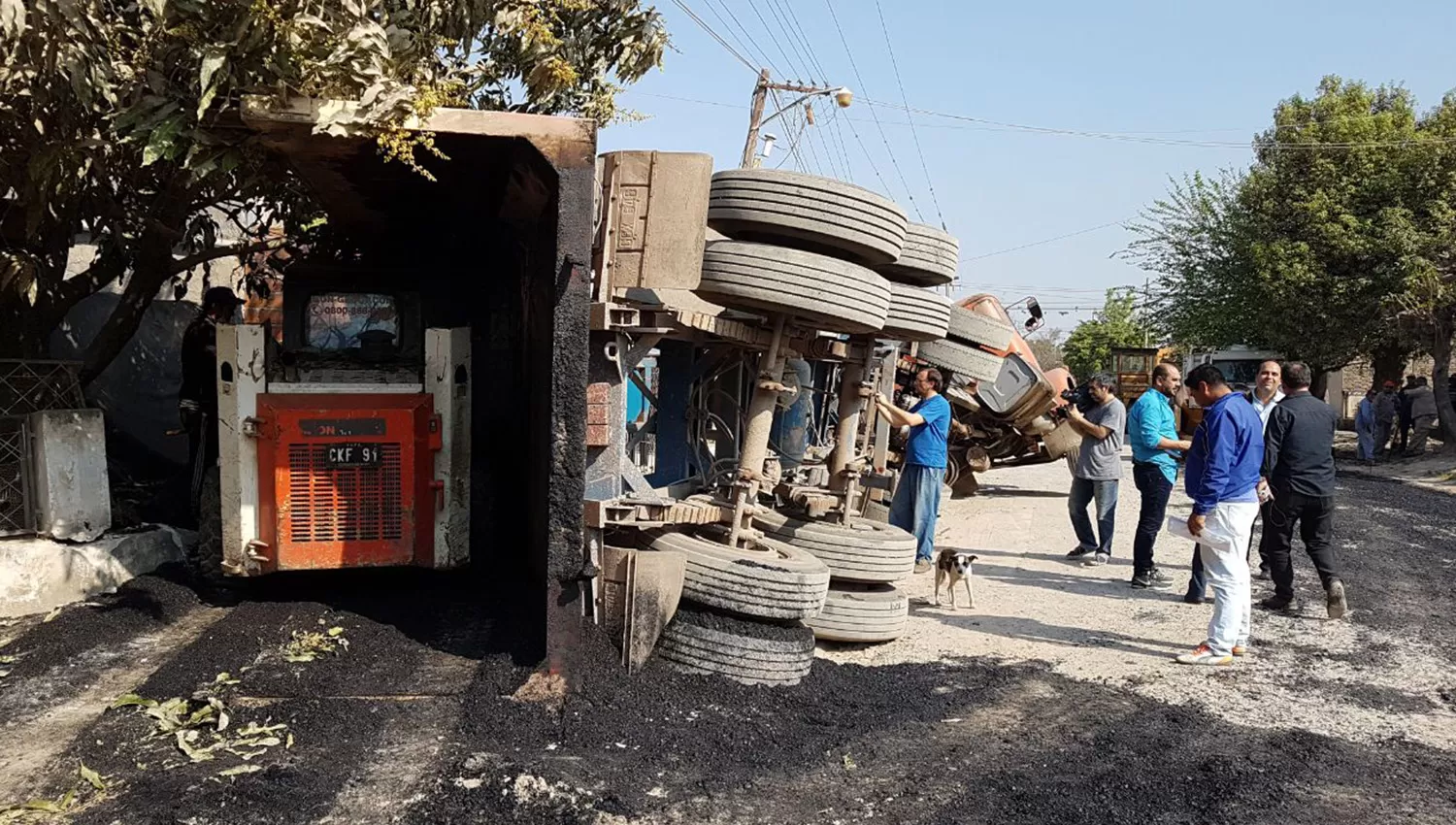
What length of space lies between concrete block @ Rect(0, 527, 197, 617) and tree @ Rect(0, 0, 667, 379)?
1.63 meters

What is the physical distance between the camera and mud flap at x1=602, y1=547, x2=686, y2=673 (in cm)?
569

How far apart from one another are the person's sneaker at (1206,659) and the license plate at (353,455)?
16.4ft

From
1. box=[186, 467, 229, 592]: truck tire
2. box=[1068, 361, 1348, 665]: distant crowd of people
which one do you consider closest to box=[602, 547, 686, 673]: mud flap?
box=[186, 467, 229, 592]: truck tire

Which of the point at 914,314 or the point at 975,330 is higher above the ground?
the point at 914,314

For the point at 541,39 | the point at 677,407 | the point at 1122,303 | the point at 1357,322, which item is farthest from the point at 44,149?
the point at 1122,303

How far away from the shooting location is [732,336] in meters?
6.16

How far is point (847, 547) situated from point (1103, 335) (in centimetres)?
5876

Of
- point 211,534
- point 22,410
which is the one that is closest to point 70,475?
point 22,410

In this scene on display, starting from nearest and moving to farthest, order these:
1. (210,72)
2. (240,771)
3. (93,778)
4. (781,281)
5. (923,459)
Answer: (93,778)
(240,771)
(210,72)
(781,281)
(923,459)

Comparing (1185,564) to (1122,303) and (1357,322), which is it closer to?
(1357,322)

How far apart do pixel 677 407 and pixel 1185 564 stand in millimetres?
5190

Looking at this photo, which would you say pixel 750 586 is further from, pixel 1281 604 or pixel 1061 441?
pixel 1061 441

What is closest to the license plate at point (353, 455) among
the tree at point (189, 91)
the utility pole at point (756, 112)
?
the tree at point (189, 91)

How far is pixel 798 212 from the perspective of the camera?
6055 millimetres
